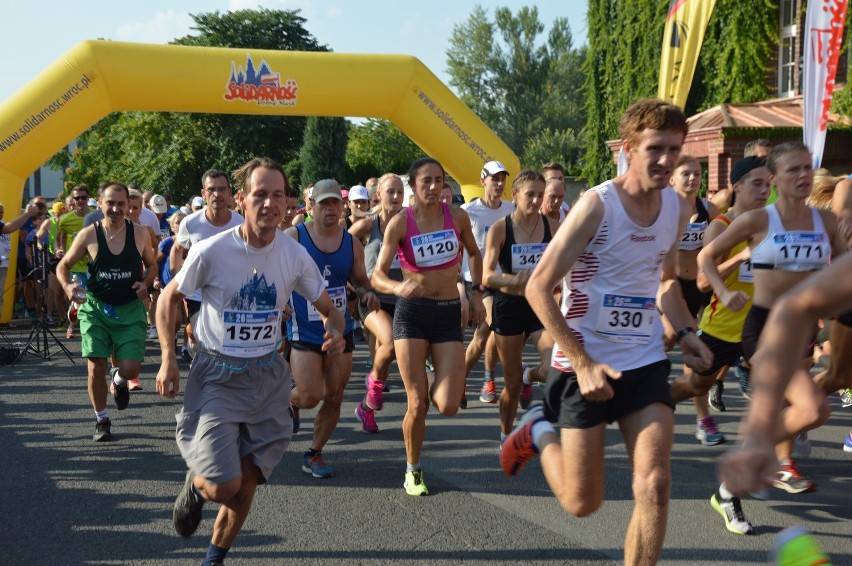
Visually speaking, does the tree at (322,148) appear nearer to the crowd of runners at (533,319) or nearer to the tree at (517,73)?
the crowd of runners at (533,319)

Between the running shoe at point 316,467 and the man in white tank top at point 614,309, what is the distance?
8.35 ft

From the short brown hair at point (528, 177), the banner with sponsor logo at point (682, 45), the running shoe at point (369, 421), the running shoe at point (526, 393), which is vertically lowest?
the running shoe at point (369, 421)

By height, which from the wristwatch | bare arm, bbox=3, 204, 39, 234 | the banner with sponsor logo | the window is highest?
the window

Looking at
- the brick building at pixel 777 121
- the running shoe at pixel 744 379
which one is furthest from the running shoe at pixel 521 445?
the brick building at pixel 777 121

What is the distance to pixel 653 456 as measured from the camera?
376cm

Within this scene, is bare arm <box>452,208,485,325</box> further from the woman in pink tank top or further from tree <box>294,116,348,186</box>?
tree <box>294,116,348,186</box>

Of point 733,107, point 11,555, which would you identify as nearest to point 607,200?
point 11,555

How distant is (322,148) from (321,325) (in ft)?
119

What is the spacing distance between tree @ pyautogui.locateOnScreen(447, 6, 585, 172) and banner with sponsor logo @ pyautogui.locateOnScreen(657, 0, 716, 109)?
7041 centimetres

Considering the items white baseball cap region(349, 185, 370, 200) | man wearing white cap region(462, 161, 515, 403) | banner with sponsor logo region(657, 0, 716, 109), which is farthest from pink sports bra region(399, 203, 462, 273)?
banner with sponsor logo region(657, 0, 716, 109)

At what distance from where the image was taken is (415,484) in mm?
5984

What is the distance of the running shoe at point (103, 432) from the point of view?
24.7 ft

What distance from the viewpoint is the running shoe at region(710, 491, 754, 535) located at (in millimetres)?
5074

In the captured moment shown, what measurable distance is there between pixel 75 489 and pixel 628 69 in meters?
20.6
